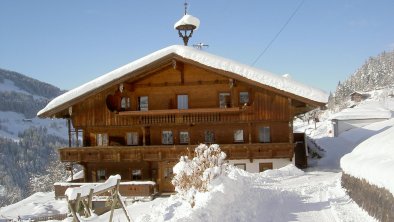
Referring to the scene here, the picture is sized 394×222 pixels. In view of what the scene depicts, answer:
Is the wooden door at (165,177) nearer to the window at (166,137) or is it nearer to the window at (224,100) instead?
the window at (166,137)

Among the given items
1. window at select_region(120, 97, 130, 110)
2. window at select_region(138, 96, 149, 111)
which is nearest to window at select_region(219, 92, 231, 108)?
window at select_region(138, 96, 149, 111)

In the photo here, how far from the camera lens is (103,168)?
2719 centimetres

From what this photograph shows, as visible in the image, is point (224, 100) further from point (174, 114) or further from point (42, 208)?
point (42, 208)

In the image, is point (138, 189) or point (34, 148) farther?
point (34, 148)

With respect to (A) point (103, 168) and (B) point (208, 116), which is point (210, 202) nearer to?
(B) point (208, 116)

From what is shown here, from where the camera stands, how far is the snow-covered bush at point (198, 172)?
46.2ft

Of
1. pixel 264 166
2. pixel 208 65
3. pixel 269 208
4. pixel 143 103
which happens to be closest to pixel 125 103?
pixel 143 103

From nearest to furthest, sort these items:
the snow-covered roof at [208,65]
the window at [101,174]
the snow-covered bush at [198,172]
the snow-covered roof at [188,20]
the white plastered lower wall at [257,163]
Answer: the snow-covered bush at [198,172]
the snow-covered roof at [208,65]
the white plastered lower wall at [257,163]
the window at [101,174]
the snow-covered roof at [188,20]

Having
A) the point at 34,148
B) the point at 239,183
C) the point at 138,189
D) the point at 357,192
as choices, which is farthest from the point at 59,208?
the point at 34,148

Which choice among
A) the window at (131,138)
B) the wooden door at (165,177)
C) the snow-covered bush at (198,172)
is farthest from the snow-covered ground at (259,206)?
the window at (131,138)

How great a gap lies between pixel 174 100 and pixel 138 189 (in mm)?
6663

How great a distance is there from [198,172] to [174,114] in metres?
11.7

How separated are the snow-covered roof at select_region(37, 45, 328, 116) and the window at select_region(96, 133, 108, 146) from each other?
10.7ft

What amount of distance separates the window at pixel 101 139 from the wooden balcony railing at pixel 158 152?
5.61 ft
